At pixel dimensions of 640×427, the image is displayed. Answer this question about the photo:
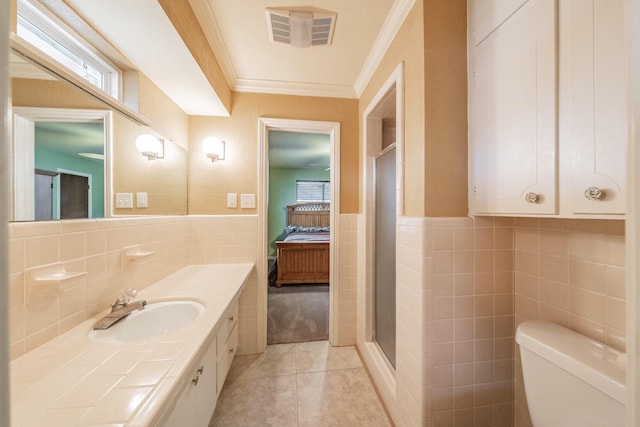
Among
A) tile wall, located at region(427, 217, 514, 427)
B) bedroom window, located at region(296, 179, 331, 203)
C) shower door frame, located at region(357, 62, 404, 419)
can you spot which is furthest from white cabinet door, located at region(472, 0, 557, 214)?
bedroom window, located at region(296, 179, 331, 203)

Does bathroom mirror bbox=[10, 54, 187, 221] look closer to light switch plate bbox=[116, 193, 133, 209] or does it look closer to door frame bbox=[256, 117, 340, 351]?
light switch plate bbox=[116, 193, 133, 209]

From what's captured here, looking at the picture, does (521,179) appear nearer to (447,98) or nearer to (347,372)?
(447,98)

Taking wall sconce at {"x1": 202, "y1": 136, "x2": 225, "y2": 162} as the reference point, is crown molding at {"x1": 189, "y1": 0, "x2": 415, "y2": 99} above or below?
above

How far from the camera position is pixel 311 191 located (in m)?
5.67

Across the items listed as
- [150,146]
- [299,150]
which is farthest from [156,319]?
[299,150]

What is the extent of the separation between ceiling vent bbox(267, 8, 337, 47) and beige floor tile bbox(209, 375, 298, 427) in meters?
2.37

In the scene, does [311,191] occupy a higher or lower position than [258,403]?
higher

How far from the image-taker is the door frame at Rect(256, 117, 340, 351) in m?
1.98

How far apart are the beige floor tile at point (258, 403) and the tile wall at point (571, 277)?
1264 mm

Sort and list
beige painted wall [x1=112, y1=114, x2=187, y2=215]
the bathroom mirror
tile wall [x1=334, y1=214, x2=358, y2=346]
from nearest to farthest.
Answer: the bathroom mirror, beige painted wall [x1=112, y1=114, x2=187, y2=215], tile wall [x1=334, y1=214, x2=358, y2=346]

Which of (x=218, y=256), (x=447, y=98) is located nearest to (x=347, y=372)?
(x=218, y=256)

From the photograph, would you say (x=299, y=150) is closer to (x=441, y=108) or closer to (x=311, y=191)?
(x=311, y=191)

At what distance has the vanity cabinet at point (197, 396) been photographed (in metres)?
0.81

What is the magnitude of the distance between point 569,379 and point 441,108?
1.12m
